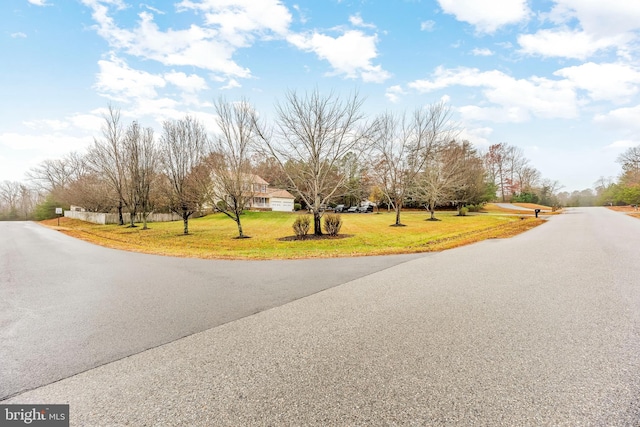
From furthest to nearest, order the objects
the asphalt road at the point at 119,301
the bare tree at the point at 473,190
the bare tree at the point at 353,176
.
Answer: the bare tree at the point at 473,190
the bare tree at the point at 353,176
the asphalt road at the point at 119,301

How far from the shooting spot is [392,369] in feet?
8.79

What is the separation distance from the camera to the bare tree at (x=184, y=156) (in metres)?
19.0

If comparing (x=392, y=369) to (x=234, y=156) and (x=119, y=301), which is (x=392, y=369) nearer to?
(x=119, y=301)

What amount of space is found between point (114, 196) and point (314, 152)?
23698 mm

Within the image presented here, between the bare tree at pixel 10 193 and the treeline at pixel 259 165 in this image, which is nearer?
the treeline at pixel 259 165

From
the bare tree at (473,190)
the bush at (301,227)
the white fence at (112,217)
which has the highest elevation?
the bare tree at (473,190)

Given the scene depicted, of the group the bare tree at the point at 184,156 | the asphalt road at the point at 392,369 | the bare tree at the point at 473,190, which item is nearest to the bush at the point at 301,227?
the bare tree at the point at 184,156

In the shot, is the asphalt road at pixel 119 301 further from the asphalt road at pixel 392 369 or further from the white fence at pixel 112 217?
the white fence at pixel 112 217

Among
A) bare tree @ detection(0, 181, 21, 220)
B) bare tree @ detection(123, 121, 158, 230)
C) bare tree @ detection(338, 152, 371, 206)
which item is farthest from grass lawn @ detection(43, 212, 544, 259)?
bare tree @ detection(0, 181, 21, 220)

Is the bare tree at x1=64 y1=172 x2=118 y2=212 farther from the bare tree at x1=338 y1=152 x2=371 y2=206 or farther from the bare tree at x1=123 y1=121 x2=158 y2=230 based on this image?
the bare tree at x1=338 y1=152 x2=371 y2=206

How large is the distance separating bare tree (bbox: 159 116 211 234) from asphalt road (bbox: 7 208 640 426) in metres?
17.0

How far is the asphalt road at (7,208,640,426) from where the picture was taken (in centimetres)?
211

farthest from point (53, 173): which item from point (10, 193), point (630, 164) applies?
point (630, 164)

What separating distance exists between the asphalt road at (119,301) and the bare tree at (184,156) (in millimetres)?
10384
